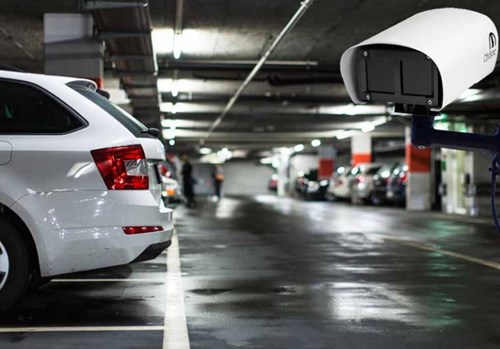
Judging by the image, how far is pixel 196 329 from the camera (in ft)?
17.4

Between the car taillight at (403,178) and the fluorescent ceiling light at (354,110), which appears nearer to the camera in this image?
the fluorescent ceiling light at (354,110)

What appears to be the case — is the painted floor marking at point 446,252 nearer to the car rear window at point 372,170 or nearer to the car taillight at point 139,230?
the car taillight at point 139,230

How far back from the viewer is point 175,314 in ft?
19.2

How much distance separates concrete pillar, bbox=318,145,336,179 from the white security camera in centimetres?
4308

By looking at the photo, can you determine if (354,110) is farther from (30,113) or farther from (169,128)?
(30,113)

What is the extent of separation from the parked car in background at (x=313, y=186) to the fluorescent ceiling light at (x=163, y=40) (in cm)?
2307

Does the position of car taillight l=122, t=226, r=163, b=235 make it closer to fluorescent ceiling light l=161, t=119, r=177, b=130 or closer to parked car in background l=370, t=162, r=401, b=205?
parked car in background l=370, t=162, r=401, b=205

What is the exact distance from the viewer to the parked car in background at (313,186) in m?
38.0

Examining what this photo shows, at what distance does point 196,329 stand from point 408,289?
2.73 meters

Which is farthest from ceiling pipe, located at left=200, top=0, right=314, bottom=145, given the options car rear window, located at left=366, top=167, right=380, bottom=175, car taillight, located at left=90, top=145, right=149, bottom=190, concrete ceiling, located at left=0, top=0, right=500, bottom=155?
car rear window, located at left=366, top=167, right=380, bottom=175

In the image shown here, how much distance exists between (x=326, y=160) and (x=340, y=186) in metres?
14.4

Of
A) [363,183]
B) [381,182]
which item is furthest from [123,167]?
[363,183]

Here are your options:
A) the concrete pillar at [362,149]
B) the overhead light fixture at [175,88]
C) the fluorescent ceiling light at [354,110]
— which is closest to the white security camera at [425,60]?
the overhead light fixture at [175,88]

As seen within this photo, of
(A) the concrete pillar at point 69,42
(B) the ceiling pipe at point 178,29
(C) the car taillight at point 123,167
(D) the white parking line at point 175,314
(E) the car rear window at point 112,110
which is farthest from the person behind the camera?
(A) the concrete pillar at point 69,42
